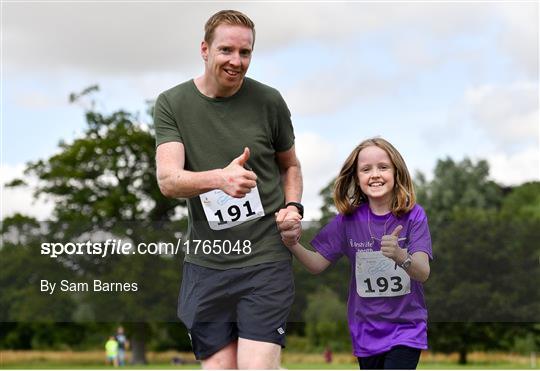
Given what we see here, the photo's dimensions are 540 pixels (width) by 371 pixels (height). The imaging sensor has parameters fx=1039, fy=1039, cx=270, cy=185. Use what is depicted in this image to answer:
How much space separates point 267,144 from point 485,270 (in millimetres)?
40537

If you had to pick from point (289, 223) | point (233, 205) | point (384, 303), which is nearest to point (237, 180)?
point (289, 223)

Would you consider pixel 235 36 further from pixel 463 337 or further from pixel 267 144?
pixel 463 337

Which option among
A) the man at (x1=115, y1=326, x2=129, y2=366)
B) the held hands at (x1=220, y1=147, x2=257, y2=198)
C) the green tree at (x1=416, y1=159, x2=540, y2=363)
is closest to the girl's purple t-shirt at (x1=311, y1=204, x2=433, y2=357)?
the held hands at (x1=220, y1=147, x2=257, y2=198)

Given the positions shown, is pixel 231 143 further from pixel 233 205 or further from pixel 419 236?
pixel 419 236

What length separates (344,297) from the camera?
3247cm

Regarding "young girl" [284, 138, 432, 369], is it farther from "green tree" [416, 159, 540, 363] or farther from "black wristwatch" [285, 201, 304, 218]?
"green tree" [416, 159, 540, 363]

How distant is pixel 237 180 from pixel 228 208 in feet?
2.39

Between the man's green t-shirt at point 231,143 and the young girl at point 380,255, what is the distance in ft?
0.70

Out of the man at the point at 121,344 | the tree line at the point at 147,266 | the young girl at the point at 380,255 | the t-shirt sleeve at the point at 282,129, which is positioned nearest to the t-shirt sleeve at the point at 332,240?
the young girl at the point at 380,255

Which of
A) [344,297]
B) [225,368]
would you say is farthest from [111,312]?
[225,368]

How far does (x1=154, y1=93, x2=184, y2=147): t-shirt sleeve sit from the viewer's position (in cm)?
592

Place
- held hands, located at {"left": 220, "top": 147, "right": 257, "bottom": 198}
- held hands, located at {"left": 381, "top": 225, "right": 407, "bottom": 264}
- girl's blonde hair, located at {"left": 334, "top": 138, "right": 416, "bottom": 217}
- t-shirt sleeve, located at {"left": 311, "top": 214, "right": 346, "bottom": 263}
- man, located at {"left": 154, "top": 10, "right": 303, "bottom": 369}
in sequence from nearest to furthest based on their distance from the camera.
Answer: held hands, located at {"left": 220, "top": 147, "right": 257, "bottom": 198} → held hands, located at {"left": 381, "top": 225, "right": 407, "bottom": 264} → man, located at {"left": 154, "top": 10, "right": 303, "bottom": 369} → girl's blonde hair, located at {"left": 334, "top": 138, "right": 416, "bottom": 217} → t-shirt sleeve, located at {"left": 311, "top": 214, "right": 346, "bottom": 263}

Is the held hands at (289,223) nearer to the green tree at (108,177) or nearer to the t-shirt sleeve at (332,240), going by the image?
the t-shirt sleeve at (332,240)

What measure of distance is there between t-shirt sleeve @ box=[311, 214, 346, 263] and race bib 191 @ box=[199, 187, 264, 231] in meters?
0.50
